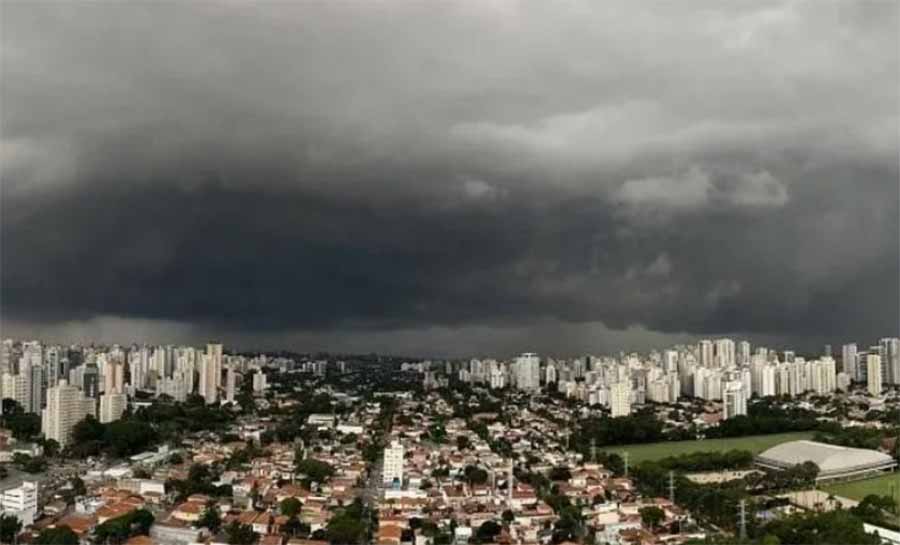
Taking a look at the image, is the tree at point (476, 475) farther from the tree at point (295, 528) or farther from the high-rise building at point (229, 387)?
the high-rise building at point (229, 387)

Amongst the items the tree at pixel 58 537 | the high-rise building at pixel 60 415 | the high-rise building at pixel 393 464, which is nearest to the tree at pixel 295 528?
the tree at pixel 58 537

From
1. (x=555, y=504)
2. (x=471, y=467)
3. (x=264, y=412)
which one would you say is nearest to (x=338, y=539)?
(x=555, y=504)

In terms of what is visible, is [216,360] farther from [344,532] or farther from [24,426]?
[344,532]

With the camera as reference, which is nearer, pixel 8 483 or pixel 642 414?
pixel 8 483

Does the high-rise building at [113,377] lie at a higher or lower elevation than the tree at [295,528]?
higher

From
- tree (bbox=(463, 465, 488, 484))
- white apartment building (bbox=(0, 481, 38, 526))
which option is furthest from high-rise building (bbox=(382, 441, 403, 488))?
white apartment building (bbox=(0, 481, 38, 526))

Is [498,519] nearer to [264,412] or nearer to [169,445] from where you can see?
[169,445]

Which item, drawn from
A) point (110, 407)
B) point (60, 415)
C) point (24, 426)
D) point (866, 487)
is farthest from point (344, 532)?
point (110, 407)
